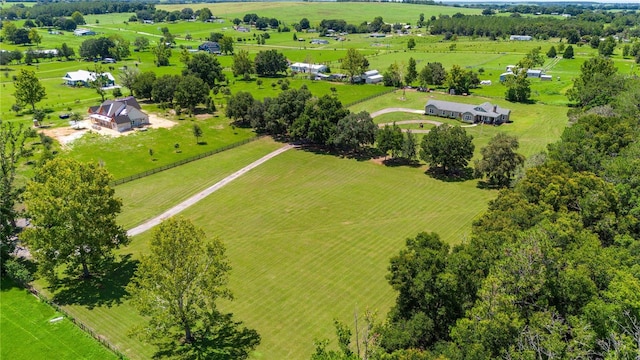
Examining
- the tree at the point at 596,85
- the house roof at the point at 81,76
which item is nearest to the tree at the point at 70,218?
the tree at the point at 596,85

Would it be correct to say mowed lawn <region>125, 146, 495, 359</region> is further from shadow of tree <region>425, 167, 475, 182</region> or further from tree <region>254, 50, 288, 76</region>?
tree <region>254, 50, 288, 76</region>

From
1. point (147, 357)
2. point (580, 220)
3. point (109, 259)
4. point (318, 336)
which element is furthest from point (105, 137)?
point (580, 220)

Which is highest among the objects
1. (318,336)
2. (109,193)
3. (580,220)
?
(109,193)

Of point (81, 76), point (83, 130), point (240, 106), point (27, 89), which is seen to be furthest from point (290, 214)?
point (81, 76)

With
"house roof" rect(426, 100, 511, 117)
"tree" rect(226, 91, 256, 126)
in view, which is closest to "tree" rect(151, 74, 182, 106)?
"tree" rect(226, 91, 256, 126)

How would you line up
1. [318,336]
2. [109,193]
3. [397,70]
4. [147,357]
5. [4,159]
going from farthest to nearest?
[397,70] → [4,159] → [109,193] → [318,336] → [147,357]

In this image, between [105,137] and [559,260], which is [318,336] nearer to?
[559,260]

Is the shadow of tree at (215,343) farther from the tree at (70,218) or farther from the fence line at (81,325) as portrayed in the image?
the tree at (70,218)
